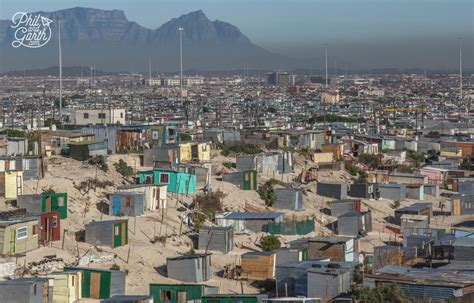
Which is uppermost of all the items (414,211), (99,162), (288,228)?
(99,162)

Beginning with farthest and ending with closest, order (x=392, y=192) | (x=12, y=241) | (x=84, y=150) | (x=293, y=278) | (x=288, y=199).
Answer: (x=392, y=192) → (x=84, y=150) → (x=288, y=199) → (x=12, y=241) → (x=293, y=278)

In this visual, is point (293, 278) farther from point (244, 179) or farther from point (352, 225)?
point (244, 179)

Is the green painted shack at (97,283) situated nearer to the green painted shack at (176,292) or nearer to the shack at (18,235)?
the green painted shack at (176,292)

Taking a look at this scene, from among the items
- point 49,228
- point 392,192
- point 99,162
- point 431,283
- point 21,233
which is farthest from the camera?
point 392,192

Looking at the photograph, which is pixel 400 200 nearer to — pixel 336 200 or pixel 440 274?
pixel 336 200

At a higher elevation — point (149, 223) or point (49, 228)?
point (49, 228)

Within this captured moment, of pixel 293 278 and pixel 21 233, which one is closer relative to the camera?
pixel 293 278

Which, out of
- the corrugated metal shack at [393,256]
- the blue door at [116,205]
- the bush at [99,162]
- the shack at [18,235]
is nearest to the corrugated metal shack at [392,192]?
the bush at [99,162]

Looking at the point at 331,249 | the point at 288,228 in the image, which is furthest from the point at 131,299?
the point at 288,228
